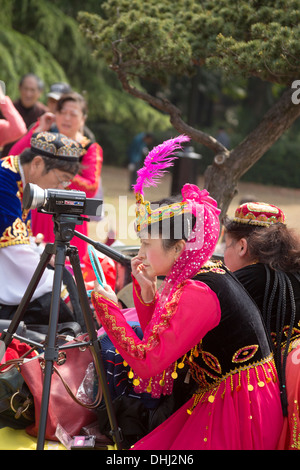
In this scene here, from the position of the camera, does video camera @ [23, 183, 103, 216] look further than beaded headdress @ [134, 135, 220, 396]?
Yes

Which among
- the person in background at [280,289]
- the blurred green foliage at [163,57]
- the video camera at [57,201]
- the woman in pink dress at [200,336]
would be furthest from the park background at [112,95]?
the woman in pink dress at [200,336]

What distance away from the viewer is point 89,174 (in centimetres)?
465

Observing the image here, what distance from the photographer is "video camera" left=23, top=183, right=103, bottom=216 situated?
→ 2338 mm

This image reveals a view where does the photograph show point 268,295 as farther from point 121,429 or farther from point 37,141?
point 37,141

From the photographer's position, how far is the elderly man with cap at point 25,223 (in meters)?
3.25

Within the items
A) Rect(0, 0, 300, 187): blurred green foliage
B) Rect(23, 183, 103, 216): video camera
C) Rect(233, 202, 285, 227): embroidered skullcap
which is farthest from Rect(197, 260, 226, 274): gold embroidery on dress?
Rect(0, 0, 300, 187): blurred green foliage

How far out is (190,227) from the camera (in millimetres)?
2188

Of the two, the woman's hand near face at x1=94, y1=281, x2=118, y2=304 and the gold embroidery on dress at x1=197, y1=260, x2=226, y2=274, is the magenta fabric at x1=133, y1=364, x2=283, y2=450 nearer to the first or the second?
the gold embroidery on dress at x1=197, y1=260, x2=226, y2=274

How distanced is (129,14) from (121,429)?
8.39 feet

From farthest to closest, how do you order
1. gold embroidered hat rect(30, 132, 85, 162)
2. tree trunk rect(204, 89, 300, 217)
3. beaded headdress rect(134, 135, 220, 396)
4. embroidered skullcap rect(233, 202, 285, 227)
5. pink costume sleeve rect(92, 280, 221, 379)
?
1. tree trunk rect(204, 89, 300, 217)
2. gold embroidered hat rect(30, 132, 85, 162)
3. embroidered skullcap rect(233, 202, 285, 227)
4. beaded headdress rect(134, 135, 220, 396)
5. pink costume sleeve rect(92, 280, 221, 379)

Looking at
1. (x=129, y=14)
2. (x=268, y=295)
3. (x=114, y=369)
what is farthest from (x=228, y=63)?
(x=114, y=369)

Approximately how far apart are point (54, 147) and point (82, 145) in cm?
119

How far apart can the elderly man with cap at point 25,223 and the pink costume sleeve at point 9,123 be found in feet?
3.71

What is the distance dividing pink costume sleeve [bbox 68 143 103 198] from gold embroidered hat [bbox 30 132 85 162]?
3.08ft
